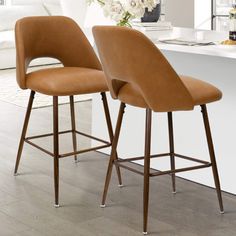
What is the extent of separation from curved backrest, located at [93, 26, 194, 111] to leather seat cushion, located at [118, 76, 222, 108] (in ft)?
0.24

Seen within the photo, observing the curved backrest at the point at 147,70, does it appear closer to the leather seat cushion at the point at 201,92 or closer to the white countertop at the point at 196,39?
the leather seat cushion at the point at 201,92

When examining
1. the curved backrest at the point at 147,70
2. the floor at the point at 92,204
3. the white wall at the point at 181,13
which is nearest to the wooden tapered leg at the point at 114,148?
the floor at the point at 92,204

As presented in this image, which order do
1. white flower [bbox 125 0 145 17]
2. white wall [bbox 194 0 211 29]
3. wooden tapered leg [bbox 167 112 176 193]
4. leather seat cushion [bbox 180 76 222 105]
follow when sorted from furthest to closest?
white wall [bbox 194 0 211 29] < white flower [bbox 125 0 145 17] < wooden tapered leg [bbox 167 112 176 193] < leather seat cushion [bbox 180 76 222 105]

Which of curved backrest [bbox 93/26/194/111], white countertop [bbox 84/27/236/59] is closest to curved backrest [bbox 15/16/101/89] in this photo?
white countertop [bbox 84/27/236/59]

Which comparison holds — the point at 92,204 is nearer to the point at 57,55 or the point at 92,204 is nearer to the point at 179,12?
the point at 57,55

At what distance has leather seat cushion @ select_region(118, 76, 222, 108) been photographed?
3.01m

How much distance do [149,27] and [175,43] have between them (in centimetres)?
56

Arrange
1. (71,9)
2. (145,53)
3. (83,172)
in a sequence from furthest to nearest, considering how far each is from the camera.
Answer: (71,9) → (83,172) → (145,53)

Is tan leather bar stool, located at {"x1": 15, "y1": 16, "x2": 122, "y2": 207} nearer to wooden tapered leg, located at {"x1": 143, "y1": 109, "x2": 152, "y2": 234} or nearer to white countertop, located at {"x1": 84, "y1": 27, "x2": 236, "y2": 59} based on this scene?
white countertop, located at {"x1": 84, "y1": 27, "x2": 236, "y2": 59}

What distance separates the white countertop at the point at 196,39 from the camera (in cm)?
312

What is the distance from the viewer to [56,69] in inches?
148

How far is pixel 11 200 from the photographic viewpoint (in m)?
3.49

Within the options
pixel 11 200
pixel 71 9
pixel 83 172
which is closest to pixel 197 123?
pixel 83 172

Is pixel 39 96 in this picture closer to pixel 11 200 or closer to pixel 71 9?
pixel 71 9
